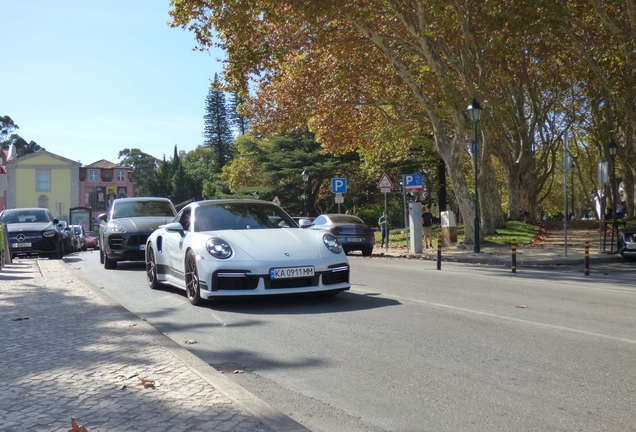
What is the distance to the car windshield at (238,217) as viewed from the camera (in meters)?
10.2

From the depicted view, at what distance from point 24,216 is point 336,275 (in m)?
18.3

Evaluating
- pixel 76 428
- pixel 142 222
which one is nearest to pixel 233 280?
pixel 76 428

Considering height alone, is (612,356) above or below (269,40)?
below

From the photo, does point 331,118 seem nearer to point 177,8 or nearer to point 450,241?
point 450,241

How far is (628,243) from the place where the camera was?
19781mm

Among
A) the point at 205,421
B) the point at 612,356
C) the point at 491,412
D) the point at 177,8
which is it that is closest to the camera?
the point at 205,421

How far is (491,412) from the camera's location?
442 cm

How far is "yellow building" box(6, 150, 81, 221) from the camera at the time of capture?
97.1 m

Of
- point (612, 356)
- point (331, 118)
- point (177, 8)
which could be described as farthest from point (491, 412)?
point (331, 118)

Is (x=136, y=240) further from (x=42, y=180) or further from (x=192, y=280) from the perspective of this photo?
(x=42, y=180)

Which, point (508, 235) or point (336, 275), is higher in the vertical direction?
point (508, 235)

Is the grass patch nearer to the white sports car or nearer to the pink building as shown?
the white sports car

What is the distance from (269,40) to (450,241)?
1013 cm

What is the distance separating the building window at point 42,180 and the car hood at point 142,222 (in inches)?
3427
